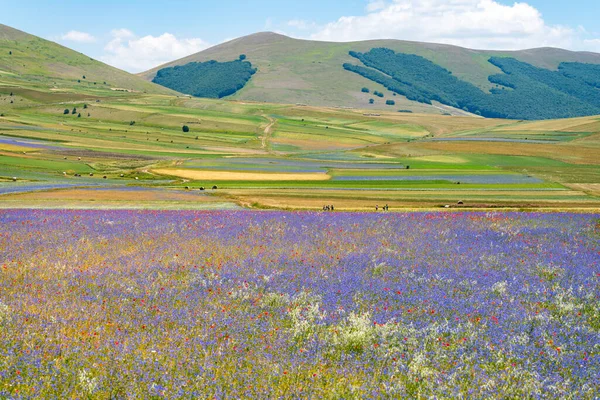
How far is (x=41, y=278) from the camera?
1544 cm

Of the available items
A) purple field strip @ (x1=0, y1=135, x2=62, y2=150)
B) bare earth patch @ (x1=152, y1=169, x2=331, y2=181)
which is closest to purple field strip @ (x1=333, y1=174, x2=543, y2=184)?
bare earth patch @ (x1=152, y1=169, x2=331, y2=181)

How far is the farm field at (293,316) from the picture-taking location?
9.81 meters

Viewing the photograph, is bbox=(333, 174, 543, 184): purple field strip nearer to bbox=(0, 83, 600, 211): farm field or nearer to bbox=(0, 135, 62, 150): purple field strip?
bbox=(0, 83, 600, 211): farm field

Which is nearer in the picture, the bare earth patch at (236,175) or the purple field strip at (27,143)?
the bare earth patch at (236,175)

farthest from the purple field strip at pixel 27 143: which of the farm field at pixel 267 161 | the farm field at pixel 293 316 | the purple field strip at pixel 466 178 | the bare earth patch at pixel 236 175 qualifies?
the farm field at pixel 293 316

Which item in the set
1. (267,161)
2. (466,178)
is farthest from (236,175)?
(466,178)

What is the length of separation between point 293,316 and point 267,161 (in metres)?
82.6

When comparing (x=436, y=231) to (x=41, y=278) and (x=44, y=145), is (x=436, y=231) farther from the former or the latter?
(x=44, y=145)

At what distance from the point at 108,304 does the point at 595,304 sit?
43.4 ft

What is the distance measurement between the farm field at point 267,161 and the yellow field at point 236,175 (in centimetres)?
15

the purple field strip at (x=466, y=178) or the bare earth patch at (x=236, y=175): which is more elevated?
the purple field strip at (x=466, y=178)

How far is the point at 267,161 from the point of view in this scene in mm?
94875

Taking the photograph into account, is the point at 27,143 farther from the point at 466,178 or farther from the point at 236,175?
the point at 466,178

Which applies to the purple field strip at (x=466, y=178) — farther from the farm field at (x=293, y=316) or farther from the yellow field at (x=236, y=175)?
the farm field at (x=293, y=316)
